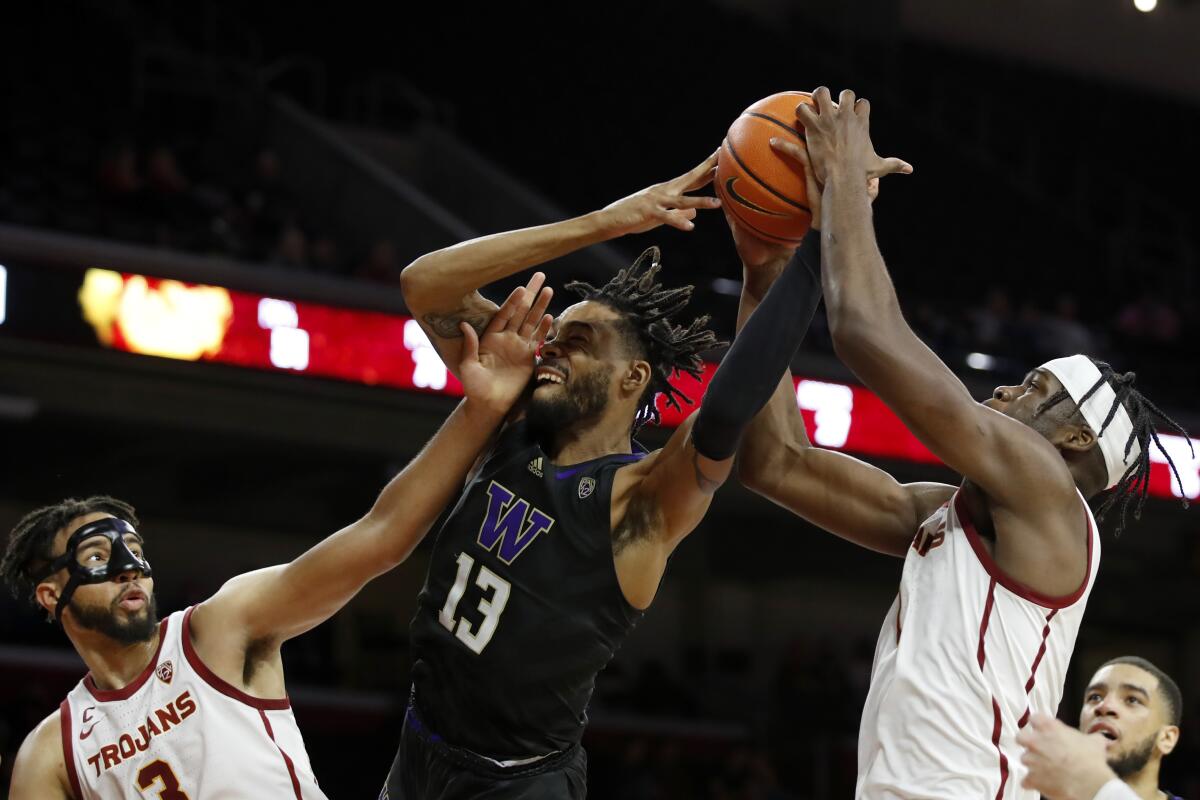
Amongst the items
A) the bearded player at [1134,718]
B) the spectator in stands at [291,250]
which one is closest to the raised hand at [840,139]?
the bearded player at [1134,718]

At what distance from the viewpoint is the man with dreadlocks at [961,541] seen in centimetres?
330

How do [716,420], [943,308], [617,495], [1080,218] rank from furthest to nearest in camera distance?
[1080,218]
[943,308]
[617,495]
[716,420]

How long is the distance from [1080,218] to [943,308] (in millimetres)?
5237

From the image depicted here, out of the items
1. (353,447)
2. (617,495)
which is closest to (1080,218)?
(353,447)

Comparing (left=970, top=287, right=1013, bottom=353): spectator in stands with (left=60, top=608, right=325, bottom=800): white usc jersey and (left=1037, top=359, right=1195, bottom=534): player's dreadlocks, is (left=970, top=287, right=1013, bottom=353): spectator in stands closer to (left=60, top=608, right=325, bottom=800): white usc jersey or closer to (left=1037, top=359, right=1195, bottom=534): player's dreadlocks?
(left=1037, top=359, right=1195, bottom=534): player's dreadlocks

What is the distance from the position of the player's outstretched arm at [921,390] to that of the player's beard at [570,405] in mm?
709

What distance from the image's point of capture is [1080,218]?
17891 millimetres

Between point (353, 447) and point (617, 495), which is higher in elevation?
point (617, 495)

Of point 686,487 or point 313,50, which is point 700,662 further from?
point 686,487

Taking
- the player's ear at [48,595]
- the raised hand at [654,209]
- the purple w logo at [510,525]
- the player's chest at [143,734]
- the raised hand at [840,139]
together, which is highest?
the raised hand at [840,139]

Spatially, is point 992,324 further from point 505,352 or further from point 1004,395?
point 505,352

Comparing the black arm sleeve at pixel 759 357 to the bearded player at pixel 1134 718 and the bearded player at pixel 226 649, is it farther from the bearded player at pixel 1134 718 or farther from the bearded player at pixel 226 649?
the bearded player at pixel 1134 718

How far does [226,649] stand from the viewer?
390 cm

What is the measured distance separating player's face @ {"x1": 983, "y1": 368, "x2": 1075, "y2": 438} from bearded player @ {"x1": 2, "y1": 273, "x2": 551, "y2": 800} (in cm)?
112
